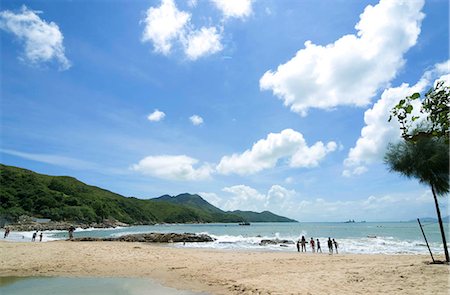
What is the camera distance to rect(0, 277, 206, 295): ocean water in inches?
543

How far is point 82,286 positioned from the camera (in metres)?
15.1

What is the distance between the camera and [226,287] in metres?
14.8

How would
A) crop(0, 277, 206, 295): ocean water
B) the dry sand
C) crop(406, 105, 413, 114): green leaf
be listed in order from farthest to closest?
crop(0, 277, 206, 295): ocean water → the dry sand → crop(406, 105, 413, 114): green leaf

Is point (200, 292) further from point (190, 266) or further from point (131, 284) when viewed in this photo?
point (190, 266)

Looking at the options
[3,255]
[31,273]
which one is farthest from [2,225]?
[31,273]

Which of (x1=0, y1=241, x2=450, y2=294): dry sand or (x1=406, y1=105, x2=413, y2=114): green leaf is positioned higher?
(x1=406, y1=105, x2=413, y2=114): green leaf

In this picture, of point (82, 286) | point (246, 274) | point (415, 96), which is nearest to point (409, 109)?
point (415, 96)

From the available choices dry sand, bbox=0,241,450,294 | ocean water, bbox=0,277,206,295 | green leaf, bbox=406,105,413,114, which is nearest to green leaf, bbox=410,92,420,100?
green leaf, bbox=406,105,413,114

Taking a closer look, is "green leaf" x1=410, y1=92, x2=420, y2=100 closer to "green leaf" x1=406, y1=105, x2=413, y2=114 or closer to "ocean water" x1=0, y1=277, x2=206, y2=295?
"green leaf" x1=406, y1=105, x2=413, y2=114

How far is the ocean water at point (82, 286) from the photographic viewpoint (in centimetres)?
1380

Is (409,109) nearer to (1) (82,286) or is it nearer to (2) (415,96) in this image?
(2) (415,96)

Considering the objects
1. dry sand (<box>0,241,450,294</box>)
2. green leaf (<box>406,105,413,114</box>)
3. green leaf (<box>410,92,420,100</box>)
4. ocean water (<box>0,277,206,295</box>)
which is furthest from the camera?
ocean water (<box>0,277,206,295</box>)

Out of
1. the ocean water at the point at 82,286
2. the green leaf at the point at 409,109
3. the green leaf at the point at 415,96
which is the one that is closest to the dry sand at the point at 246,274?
the ocean water at the point at 82,286

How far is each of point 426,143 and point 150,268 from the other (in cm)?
2027
